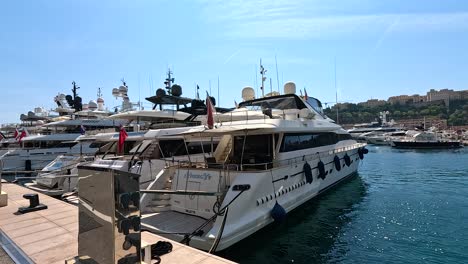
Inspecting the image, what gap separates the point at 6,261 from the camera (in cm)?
475

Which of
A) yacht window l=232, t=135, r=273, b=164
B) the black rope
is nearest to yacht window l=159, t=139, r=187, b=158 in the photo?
yacht window l=232, t=135, r=273, b=164

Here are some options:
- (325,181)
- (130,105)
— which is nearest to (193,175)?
(325,181)

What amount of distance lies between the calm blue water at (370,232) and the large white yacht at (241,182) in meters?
0.67

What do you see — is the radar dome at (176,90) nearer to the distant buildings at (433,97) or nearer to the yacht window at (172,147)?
the yacht window at (172,147)

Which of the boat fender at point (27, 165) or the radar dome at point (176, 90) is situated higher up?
the radar dome at point (176, 90)

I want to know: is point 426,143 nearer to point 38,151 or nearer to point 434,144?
point 434,144

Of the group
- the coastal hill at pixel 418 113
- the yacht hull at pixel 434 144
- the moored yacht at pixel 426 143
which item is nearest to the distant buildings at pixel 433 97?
the coastal hill at pixel 418 113

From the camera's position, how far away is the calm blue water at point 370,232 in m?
8.32

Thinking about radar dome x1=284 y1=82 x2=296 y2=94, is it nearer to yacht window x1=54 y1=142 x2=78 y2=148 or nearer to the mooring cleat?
the mooring cleat

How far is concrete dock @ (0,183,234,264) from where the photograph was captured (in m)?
4.71

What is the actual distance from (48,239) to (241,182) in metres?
5.17

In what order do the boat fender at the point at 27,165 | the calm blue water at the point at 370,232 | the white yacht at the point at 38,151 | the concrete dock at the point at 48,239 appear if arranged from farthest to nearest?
the boat fender at the point at 27,165
the white yacht at the point at 38,151
the calm blue water at the point at 370,232
the concrete dock at the point at 48,239

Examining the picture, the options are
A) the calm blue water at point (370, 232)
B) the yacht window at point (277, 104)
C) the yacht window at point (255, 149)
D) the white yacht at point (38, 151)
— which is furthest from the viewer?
the white yacht at point (38, 151)

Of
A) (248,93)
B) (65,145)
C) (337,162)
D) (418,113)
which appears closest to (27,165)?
(65,145)
